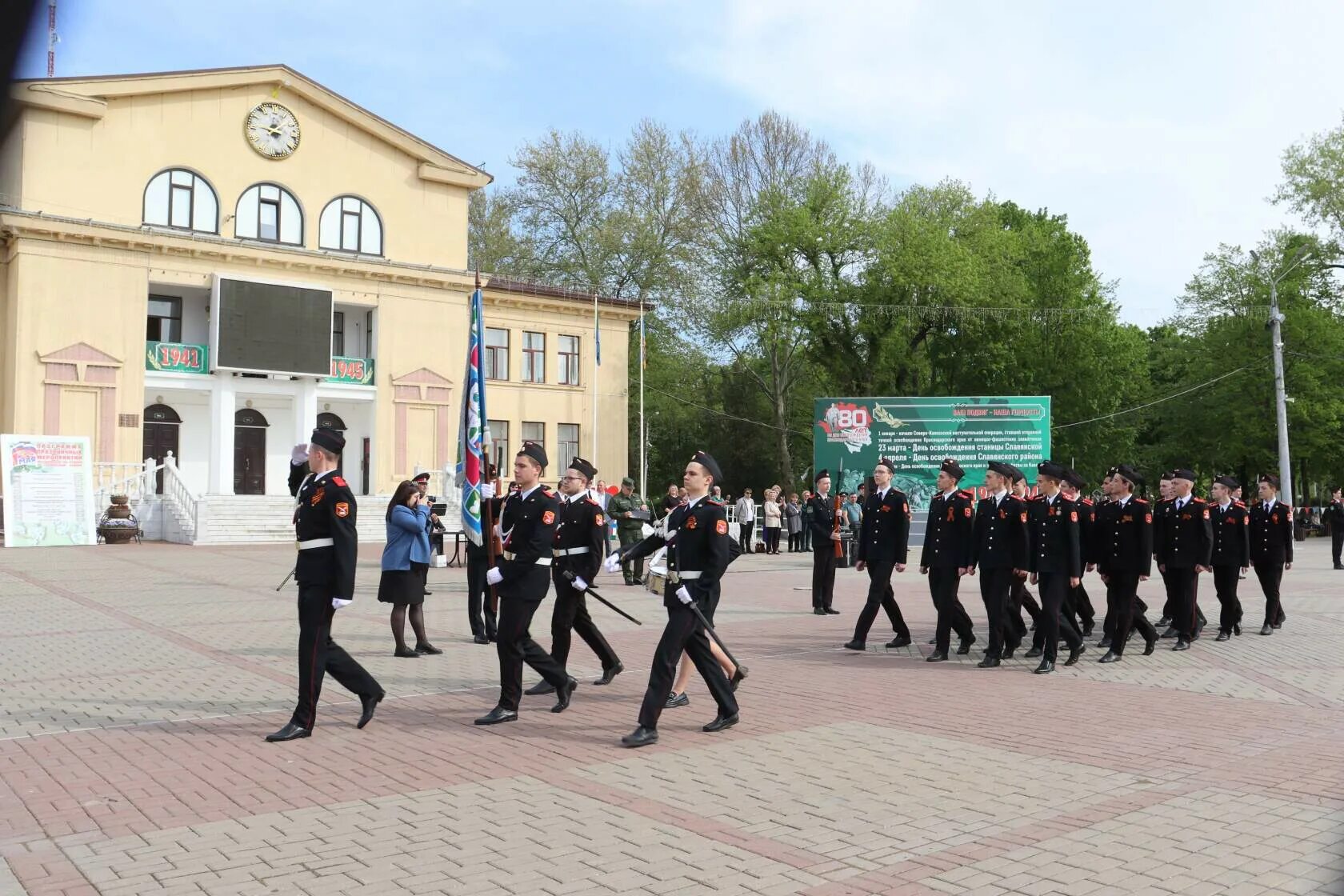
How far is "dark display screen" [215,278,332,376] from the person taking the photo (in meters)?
38.9

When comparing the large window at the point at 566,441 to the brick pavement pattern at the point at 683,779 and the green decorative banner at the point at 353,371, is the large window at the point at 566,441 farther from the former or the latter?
the brick pavement pattern at the point at 683,779

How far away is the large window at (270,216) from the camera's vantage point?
132ft

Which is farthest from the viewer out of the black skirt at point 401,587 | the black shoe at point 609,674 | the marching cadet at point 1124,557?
the marching cadet at point 1124,557

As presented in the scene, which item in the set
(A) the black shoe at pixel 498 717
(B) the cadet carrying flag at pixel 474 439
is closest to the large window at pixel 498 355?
(B) the cadet carrying flag at pixel 474 439

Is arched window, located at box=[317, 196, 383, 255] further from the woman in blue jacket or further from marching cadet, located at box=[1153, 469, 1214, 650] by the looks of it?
marching cadet, located at box=[1153, 469, 1214, 650]

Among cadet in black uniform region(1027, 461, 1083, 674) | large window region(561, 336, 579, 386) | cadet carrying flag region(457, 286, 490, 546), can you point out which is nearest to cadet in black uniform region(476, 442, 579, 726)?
cadet carrying flag region(457, 286, 490, 546)

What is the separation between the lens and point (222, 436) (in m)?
38.9

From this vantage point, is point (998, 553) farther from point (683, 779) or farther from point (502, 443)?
point (502, 443)

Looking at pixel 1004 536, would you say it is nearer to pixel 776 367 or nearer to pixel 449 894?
pixel 449 894

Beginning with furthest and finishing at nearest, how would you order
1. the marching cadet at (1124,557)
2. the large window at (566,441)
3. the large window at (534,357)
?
the large window at (566,441), the large window at (534,357), the marching cadet at (1124,557)

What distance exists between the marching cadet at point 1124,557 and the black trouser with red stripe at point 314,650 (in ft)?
A: 25.6

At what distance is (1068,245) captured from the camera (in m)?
56.8

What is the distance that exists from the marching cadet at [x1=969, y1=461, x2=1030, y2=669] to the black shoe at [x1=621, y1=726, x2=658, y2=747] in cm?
482

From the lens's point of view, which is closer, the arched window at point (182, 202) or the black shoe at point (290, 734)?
the black shoe at point (290, 734)
